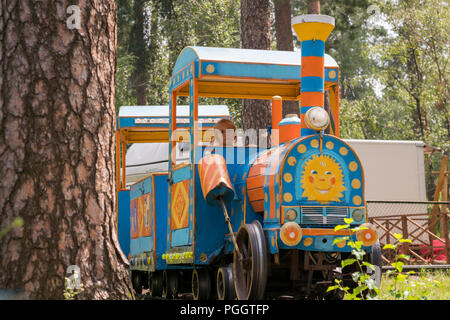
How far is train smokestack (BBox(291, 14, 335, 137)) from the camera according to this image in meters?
6.91

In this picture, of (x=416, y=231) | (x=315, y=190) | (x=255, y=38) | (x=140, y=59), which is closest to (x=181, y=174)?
(x=315, y=190)

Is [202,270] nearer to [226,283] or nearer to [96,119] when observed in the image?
Result: [226,283]

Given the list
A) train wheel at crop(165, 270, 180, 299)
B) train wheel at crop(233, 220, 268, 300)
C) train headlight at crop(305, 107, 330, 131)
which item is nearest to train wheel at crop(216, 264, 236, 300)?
train wheel at crop(233, 220, 268, 300)

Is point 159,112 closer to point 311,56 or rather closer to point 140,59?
point 311,56

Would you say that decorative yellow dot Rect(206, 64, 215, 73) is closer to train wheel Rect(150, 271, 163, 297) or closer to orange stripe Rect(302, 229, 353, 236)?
orange stripe Rect(302, 229, 353, 236)

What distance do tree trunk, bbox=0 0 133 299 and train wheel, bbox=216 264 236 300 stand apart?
102 inches

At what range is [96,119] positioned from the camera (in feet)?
15.4

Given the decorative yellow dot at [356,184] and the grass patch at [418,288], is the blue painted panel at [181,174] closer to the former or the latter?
the decorative yellow dot at [356,184]

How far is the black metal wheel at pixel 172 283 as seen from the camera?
987 centimetres

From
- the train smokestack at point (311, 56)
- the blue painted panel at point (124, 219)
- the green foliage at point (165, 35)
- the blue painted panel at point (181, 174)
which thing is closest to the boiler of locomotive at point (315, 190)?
the train smokestack at point (311, 56)

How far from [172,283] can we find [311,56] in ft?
14.9

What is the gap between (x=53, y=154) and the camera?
14.7ft

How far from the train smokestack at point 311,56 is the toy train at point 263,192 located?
0.01 m
